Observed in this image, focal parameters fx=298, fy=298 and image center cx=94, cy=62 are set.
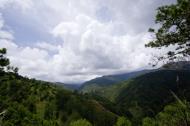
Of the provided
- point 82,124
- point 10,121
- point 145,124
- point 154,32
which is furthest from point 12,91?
point 154,32

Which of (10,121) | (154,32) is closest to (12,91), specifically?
(10,121)

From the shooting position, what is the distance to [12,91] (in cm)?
17675

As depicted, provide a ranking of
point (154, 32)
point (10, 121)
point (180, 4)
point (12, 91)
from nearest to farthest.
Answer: point (180, 4), point (154, 32), point (10, 121), point (12, 91)

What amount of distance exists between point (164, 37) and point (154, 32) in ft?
5.20

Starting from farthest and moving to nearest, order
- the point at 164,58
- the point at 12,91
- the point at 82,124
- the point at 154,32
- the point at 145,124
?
the point at 12,91 < the point at 145,124 < the point at 82,124 < the point at 154,32 < the point at 164,58

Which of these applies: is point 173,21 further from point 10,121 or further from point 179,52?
point 10,121

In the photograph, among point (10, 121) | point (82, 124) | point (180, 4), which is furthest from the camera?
point (82, 124)

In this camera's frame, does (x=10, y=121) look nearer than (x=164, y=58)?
No

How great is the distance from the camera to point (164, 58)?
86.5ft

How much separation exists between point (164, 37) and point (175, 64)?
3023mm

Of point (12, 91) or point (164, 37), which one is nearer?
point (164, 37)

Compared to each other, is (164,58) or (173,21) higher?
(173,21)

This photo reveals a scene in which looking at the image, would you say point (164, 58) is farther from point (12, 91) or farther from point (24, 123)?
point (12, 91)

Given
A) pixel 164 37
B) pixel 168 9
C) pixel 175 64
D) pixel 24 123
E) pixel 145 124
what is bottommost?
pixel 145 124
